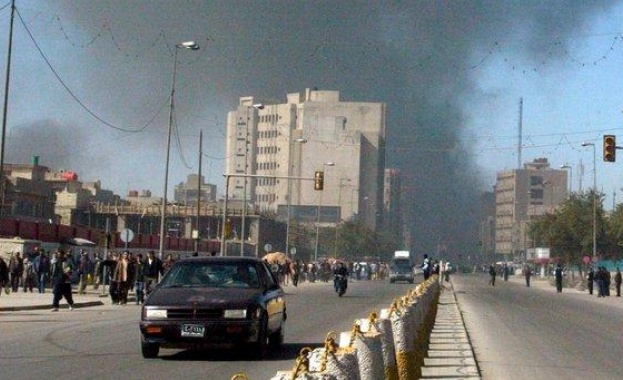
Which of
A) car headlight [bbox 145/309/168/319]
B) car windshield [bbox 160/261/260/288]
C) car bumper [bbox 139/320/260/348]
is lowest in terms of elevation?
car bumper [bbox 139/320/260/348]

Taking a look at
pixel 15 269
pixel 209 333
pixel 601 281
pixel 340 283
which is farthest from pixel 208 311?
pixel 601 281

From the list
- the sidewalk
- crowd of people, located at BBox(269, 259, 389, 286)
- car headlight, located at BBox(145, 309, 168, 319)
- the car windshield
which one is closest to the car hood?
car headlight, located at BBox(145, 309, 168, 319)

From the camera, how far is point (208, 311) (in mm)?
16375

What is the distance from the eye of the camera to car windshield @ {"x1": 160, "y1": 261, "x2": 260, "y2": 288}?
697 inches

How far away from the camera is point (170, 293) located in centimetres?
1703

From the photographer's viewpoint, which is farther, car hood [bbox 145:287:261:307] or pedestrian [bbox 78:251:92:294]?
pedestrian [bbox 78:251:92:294]

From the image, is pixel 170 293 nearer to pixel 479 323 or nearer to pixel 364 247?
pixel 479 323

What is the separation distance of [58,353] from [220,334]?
2985 mm

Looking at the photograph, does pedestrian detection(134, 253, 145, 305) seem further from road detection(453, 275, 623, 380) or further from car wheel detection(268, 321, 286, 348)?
car wheel detection(268, 321, 286, 348)

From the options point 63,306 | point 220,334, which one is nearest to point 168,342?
point 220,334

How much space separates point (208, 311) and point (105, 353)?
2.54 meters

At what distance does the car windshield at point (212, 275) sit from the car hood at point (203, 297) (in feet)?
1.32

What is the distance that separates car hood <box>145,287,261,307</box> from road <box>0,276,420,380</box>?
0.84 m

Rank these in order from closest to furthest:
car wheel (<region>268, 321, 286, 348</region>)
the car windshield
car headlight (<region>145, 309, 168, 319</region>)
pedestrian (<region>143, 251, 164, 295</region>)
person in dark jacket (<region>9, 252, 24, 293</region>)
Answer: car headlight (<region>145, 309, 168, 319</region>)
the car windshield
car wheel (<region>268, 321, 286, 348</region>)
pedestrian (<region>143, 251, 164, 295</region>)
person in dark jacket (<region>9, 252, 24, 293</region>)
